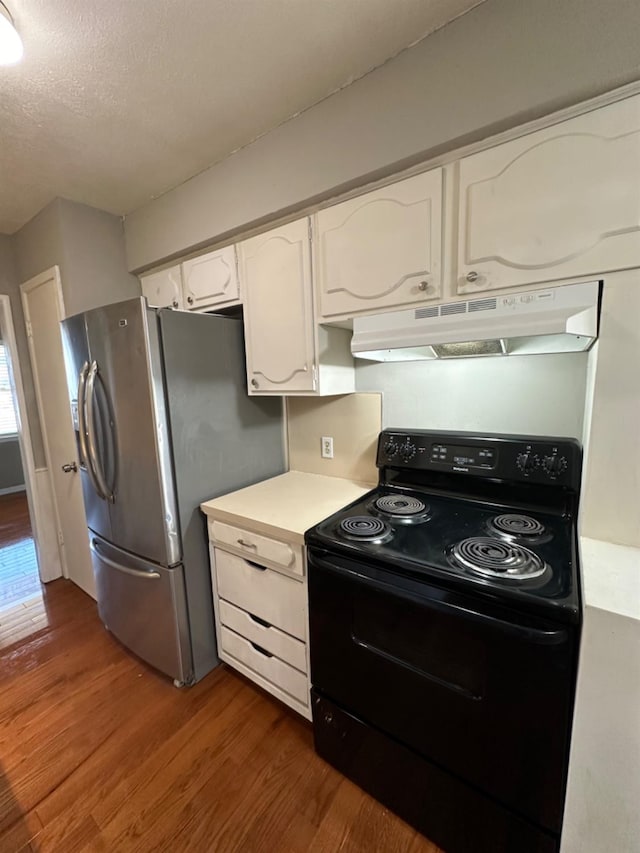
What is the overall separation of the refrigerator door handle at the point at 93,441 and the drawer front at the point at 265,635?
79cm

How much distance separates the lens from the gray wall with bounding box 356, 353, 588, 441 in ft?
4.20

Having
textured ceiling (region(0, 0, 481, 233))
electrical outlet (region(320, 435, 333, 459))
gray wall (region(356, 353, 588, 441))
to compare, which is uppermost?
textured ceiling (region(0, 0, 481, 233))

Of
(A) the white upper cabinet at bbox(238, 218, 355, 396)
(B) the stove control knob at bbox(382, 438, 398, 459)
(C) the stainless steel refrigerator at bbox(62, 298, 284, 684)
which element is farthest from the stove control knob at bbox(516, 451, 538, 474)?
(C) the stainless steel refrigerator at bbox(62, 298, 284, 684)

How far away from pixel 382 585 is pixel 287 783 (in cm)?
91

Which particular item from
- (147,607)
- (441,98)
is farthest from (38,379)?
(441,98)

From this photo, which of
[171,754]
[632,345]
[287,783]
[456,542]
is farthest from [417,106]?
[171,754]

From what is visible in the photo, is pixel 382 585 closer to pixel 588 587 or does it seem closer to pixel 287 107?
pixel 588 587

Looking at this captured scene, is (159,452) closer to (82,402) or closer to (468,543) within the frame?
(82,402)

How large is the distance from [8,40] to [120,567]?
198 cm

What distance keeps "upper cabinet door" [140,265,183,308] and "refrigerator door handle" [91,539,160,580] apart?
1.36 metres

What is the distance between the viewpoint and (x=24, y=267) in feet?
7.57

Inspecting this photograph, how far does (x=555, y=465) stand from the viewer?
1.24m

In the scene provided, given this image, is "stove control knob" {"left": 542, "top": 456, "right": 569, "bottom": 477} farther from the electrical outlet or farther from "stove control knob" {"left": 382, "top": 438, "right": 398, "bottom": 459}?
the electrical outlet

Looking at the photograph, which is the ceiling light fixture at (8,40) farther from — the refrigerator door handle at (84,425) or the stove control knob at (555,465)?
the stove control knob at (555,465)
